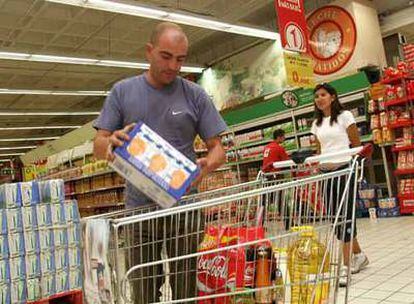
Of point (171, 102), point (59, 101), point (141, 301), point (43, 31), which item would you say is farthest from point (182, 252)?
point (59, 101)

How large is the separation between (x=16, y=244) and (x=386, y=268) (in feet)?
9.87

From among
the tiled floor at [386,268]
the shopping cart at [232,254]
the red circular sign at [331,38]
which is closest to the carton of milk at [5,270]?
the shopping cart at [232,254]

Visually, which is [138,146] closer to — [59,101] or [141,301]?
[141,301]

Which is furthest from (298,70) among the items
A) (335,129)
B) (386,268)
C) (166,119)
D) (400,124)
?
(166,119)

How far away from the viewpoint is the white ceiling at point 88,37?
360 inches

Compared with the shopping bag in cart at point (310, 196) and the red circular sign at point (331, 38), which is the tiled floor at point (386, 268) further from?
the red circular sign at point (331, 38)

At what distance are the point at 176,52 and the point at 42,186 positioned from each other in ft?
3.56

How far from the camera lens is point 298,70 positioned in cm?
779

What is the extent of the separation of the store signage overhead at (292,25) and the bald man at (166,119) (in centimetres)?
519

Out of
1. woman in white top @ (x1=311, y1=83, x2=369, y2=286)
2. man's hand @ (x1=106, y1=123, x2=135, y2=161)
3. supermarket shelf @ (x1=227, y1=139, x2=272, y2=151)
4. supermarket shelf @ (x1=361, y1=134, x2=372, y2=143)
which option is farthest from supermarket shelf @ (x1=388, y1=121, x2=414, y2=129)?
man's hand @ (x1=106, y1=123, x2=135, y2=161)

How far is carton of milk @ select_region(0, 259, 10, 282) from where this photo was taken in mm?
2178

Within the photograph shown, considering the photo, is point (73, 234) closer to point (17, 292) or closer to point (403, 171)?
point (17, 292)

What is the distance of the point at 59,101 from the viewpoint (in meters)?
16.2

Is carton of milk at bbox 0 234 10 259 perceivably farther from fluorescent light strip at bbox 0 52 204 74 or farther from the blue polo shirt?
fluorescent light strip at bbox 0 52 204 74
